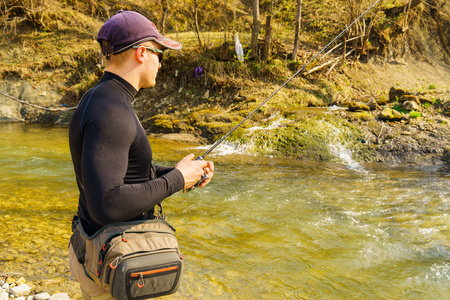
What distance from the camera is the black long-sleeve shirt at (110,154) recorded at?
141 centimetres

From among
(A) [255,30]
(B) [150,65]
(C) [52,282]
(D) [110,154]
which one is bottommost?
(C) [52,282]

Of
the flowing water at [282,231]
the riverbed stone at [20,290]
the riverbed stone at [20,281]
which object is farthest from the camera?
the flowing water at [282,231]

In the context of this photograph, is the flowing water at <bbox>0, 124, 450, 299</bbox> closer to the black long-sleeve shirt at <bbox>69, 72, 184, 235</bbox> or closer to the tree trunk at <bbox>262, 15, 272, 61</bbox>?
the black long-sleeve shirt at <bbox>69, 72, 184, 235</bbox>

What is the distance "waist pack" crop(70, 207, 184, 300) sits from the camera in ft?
4.98

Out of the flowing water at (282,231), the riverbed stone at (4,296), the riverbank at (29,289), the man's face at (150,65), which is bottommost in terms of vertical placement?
the flowing water at (282,231)

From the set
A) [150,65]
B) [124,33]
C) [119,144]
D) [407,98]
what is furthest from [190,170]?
[407,98]

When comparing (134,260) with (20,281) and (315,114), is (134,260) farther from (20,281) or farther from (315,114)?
(315,114)

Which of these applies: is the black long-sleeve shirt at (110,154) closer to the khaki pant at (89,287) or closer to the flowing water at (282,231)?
the khaki pant at (89,287)

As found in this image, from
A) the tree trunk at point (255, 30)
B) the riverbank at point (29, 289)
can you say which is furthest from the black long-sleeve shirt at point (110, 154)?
the tree trunk at point (255, 30)

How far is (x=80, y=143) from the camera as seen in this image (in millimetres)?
1536

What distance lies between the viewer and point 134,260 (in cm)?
153

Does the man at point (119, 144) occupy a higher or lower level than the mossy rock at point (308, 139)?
higher

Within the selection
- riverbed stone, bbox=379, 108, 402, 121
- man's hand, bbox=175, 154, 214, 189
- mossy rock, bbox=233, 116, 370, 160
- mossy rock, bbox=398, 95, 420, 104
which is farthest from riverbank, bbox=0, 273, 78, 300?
mossy rock, bbox=398, 95, 420, 104

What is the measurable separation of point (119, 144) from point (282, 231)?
3775 millimetres
